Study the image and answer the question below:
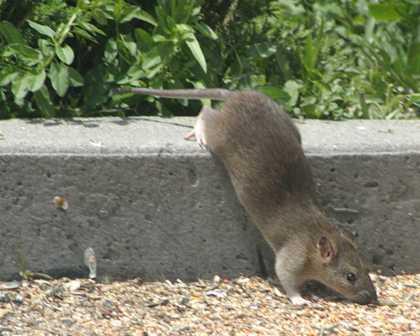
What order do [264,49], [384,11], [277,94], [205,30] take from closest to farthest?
[205,30], [277,94], [264,49], [384,11]

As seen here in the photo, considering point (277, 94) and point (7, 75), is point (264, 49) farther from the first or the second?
point (7, 75)

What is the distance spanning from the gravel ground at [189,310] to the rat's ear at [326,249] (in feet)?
0.74

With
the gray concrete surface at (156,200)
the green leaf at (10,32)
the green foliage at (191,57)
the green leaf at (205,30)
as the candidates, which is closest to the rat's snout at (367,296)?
the gray concrete surface at (156,200)

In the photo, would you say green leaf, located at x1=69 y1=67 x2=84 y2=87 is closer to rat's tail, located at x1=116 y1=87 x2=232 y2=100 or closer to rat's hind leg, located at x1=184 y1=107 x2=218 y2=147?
rat's tail, located at x1=116 y1=87 x2=232 y2=100

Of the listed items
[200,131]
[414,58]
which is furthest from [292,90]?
[414,58]

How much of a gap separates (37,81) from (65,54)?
0.19 meters

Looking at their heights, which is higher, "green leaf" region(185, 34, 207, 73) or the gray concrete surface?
"green leaf" region(185, 34, 207, 73)

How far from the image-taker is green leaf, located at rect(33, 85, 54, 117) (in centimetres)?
585

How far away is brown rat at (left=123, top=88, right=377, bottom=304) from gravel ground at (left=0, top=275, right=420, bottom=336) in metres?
0.13

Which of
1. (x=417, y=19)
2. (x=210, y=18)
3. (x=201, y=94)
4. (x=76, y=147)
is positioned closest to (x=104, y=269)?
(x=76, y=147)

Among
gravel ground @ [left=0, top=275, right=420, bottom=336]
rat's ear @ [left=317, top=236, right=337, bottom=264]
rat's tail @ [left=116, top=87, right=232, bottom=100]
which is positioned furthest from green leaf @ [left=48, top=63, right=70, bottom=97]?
rat's ear @ [left=317, top=236, right=337, bottom=264]

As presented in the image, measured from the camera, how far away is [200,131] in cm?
570

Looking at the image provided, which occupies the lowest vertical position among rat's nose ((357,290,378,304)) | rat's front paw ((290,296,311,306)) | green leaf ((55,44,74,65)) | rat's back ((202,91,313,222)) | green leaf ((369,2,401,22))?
rat's front paw ((290,296,311,306))

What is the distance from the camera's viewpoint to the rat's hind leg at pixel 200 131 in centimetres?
565
